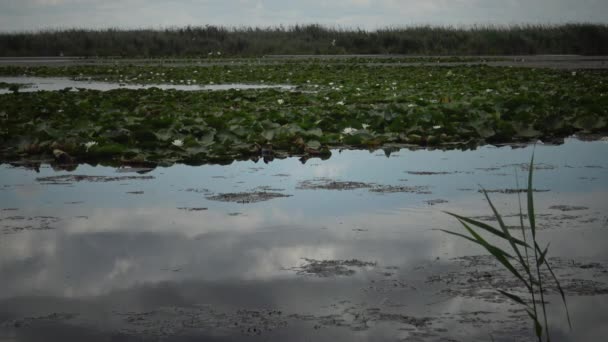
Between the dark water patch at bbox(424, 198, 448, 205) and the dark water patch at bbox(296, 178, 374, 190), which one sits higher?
the dark water patch at bbox(296, 178, 374, 190)

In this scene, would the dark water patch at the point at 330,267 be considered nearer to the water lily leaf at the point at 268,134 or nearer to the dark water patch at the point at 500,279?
the dark water patch at the point at 500,279

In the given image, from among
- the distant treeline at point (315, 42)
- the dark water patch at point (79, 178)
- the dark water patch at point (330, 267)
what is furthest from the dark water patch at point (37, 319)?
the distant treeline at point (315, 42)

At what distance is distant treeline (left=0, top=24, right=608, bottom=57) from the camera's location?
48.0 m

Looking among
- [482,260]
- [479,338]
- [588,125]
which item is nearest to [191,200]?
[482,260]

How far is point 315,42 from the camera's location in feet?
180

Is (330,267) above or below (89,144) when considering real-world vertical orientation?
below

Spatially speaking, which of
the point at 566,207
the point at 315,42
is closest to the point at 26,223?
the point at 566,207

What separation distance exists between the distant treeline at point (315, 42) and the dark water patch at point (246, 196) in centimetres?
4070

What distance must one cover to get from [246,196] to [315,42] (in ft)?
160

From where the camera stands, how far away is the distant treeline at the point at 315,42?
48.0 meters

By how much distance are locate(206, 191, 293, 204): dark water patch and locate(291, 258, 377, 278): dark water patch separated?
6.47ft

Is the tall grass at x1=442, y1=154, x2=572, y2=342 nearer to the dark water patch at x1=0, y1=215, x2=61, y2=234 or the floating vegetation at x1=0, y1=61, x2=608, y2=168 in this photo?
the dark water patch at x1=0, y1=215, x2=61, y2=234

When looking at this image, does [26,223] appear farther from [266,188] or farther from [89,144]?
[89,144]

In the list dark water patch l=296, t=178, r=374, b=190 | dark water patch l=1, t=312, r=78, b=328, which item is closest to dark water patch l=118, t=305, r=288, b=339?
dark water patch l=1, t=312, r=78, b=328
